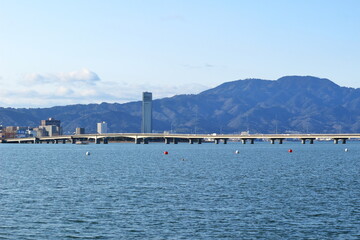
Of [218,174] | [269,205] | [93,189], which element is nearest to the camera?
[269,205]

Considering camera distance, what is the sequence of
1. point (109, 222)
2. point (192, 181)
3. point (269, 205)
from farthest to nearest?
point (192, 181) < point (269, 205) < point (109, 222)

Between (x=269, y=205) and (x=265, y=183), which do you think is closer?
(x=269, y=205)

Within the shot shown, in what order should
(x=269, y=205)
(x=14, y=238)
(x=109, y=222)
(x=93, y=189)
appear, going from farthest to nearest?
(x=93, y=189)
(x=269, y=205)
(x=109, y=222)
(x=14, y=238)

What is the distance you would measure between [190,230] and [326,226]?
11032 mm

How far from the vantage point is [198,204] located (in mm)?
61406

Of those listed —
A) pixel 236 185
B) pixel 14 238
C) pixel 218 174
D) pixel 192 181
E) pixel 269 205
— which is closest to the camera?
pixel 14 238

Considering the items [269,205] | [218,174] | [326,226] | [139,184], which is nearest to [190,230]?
[326,226]

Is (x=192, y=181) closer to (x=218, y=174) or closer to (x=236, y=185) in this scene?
(x=236, y=185)

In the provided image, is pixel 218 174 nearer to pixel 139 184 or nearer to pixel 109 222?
pixel 139 184

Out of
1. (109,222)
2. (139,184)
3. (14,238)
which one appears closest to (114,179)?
(139,184)

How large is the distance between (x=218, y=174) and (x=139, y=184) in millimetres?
23089

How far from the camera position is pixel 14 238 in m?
44.8

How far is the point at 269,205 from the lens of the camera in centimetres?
6122

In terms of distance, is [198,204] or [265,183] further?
[265,183]
